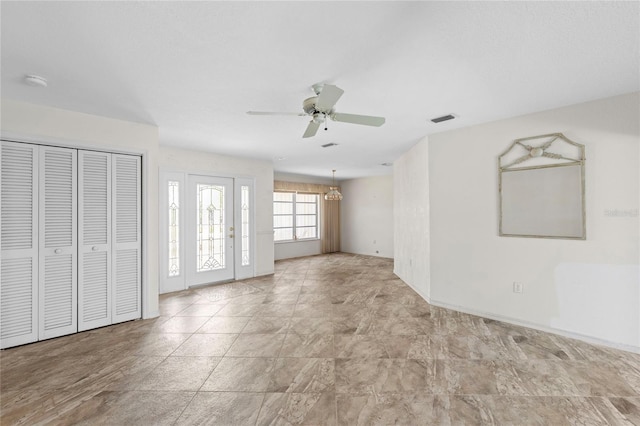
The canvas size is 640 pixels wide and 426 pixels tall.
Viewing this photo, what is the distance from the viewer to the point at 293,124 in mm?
3623

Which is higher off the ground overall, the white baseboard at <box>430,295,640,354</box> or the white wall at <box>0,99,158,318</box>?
the white wall at <box>0,99,158,318</box>

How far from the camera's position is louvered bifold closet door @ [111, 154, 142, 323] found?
344 centimetres

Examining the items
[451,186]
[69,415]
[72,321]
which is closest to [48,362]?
[72,321]

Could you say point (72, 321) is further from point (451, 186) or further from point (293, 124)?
point (451, 186)

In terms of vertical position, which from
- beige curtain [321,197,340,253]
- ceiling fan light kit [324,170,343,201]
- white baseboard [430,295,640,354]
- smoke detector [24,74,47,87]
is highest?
smoke detector [24,74,47,87]

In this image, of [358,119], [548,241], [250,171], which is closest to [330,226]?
[250,171]

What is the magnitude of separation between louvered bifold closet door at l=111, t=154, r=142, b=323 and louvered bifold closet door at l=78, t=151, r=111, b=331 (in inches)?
2.7

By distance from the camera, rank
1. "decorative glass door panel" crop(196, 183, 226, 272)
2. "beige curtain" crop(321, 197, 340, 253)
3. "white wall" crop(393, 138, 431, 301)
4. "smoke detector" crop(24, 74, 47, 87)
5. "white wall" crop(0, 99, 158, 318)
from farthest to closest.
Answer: "beige curtain" crop(321, 197, 340, 253), "decorative glass door panel" crop(196, 183, 226, 272), "white wall" crop(393, 138, 431, 301), "white wall" crop(0, 99, 158, 318), "smoke detector" crop(24, 74, 47, 87)

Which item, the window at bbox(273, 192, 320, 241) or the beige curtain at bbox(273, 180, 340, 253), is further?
the beige curtain at bbox(273, 180, 340, 253)

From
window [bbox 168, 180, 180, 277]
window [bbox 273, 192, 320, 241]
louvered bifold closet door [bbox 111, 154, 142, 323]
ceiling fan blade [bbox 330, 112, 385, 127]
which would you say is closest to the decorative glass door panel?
window [bbox 168, 180, 180, 277]

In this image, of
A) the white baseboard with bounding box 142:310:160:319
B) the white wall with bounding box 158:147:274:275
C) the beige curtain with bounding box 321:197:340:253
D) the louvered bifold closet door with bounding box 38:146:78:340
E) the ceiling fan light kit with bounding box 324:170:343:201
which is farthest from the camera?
the beige curtain with bounding box 321:197:340:253

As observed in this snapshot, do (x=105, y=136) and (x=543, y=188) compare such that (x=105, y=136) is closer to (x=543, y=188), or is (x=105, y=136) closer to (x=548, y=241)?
(x=543, y=188)

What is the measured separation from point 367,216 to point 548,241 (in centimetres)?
582

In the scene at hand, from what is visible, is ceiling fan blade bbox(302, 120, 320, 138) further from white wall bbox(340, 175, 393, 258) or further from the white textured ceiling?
white wall bbox(340, 175, 393, 258)
